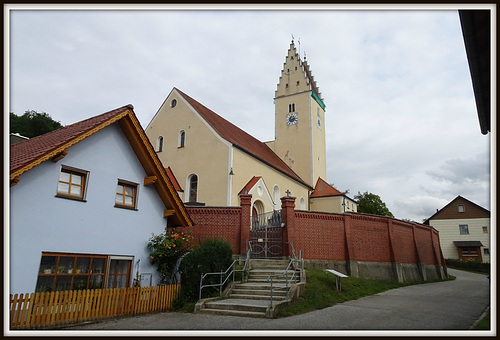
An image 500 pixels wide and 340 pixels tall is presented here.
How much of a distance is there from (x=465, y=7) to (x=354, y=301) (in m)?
10.0

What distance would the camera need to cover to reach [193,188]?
24.3 meters

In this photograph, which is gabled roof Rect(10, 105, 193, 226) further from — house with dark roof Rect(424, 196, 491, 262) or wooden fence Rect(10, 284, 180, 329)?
house with dark roof Rect(424, 196, 491, 262)

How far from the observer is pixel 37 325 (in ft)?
27.4

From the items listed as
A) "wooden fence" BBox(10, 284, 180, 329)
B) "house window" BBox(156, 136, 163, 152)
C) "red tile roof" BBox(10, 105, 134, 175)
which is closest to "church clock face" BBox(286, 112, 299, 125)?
"house window" BBox(156, 136, 163, 152)

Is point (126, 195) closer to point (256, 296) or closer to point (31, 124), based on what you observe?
point (256, 296)

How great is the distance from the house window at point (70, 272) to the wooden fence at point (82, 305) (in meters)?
0.82

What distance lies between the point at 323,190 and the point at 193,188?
1452 cm

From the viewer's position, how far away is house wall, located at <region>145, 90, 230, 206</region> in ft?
74.7

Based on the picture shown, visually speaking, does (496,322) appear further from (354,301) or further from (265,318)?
(354,301)

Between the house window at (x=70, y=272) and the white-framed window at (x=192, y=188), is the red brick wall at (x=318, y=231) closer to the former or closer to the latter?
the house window at (x=70, y=272)

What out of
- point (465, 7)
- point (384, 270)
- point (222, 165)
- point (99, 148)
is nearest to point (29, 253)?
point (99, 148)

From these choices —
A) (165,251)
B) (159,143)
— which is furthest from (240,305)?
(159,143)

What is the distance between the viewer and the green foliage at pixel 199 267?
1227cm

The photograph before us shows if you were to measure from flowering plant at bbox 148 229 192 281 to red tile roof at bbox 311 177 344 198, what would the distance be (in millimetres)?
22552
